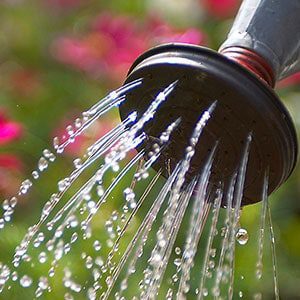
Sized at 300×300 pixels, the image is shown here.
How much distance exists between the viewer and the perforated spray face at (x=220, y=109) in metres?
1.07

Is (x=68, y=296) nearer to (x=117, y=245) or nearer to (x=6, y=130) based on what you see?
(x=117, y=245)

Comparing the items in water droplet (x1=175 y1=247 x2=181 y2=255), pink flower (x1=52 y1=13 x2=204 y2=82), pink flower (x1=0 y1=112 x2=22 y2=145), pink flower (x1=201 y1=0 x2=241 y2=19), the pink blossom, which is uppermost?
pink flower (x1=201 y1=0 x2=241 y2=19)

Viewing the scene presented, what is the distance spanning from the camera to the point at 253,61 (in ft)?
3.68

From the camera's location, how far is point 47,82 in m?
2.38

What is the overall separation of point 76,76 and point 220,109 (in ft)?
4.28

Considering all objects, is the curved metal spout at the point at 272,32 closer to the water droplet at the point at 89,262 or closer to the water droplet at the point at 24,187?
the water droplet at the point at 24,187

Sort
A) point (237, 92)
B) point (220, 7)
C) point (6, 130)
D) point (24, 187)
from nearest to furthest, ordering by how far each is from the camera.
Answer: point (237, 92)
point (24, 187)
point (6, 130)
point (220, 7)

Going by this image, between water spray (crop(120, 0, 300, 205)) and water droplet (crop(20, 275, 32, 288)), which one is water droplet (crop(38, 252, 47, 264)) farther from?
water spray (crop(120, 0, 300, 205))

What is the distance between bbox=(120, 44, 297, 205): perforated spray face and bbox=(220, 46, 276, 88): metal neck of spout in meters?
0.05

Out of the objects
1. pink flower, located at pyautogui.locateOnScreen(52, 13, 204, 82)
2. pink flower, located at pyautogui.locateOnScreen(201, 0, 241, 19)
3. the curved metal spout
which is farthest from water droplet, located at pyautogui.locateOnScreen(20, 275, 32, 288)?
pink flower, located at pyautogui.locateOnScreen(201, 0, 241, 19)

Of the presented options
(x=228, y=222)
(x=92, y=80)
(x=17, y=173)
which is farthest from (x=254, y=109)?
(x=92, y=80)

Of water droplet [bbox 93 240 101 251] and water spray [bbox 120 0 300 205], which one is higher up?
water droplet [bbox 93 240 101 251]

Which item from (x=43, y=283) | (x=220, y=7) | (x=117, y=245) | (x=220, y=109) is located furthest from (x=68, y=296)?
(x=220, y=7)

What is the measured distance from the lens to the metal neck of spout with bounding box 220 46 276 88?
1.12 m
